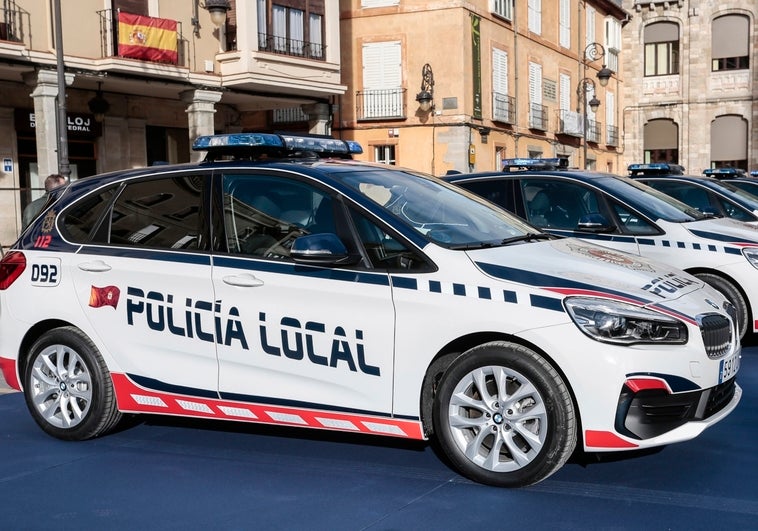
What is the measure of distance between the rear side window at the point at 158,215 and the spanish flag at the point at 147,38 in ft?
52.0

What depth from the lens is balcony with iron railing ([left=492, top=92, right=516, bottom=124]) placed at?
29.7m

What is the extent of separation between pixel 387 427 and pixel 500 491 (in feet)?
2.10

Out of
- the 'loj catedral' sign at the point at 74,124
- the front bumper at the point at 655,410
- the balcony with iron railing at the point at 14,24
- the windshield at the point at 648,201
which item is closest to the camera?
the front bumper at the point at 655,410

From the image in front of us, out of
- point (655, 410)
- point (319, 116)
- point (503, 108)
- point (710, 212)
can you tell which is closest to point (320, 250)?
point (655, 410)

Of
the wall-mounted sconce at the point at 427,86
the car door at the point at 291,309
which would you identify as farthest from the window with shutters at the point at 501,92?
the car door at the point at 291,309

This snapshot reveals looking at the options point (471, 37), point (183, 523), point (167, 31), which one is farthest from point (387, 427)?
point (471, 37)

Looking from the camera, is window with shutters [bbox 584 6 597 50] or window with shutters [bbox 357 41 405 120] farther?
window with shutters [bbox 584 6 597 50]

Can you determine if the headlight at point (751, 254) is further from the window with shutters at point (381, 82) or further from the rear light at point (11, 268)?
the window with shutters at point (381, 82)

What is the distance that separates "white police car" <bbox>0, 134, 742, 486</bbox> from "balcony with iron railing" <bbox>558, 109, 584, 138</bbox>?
97.2 feet

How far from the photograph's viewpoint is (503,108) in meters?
30.2

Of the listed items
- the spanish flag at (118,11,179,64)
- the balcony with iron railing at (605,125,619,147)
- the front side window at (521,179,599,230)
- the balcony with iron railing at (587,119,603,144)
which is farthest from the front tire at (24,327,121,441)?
the balcony with iron railing at (605,125,619,147)

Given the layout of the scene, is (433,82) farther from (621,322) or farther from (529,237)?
(621,322)

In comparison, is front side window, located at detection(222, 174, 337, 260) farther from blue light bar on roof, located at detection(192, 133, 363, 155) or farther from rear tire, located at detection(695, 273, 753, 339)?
rear tire, located at detection(695, 273, 753, 339)

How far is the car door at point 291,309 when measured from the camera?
4762 millimetres
